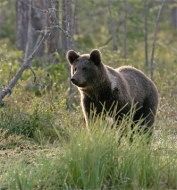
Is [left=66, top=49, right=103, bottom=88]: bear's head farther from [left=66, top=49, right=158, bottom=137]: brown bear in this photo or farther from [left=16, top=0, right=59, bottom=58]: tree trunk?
[left=16, top=0, right=59, bottom=58]: tree trunk

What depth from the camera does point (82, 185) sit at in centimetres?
601

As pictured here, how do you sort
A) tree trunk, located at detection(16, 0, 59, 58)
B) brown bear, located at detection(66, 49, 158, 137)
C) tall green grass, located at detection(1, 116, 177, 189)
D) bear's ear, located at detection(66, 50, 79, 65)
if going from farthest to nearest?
tree trunk, located at detection(16, 0, 59, 58) → bear's ear, located at detection(66, 50, 79, 65) → brown bear, located at detection(66, 49, 158, 137) → tall green grass, located at detection(1, 116, 177, 189)

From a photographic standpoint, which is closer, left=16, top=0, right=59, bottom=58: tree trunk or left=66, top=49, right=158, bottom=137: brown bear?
left=66, top=49, right=158, bottom=137: brown bear

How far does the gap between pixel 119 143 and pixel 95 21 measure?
22584 mm

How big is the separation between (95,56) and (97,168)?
104 inches

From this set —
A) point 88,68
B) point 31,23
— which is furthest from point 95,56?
point 31,23

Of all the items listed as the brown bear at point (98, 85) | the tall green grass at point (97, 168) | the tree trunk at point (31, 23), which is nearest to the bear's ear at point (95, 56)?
the brown bear at point (98, 85)

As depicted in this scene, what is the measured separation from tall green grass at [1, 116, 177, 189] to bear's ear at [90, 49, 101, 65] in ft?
6.80

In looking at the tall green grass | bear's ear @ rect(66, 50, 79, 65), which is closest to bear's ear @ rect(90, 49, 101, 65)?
bear's ear @ rect(66, 50, 79, 65)

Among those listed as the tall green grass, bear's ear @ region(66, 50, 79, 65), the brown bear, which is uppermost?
bear's ear @ region(66, 50, 79, 65)

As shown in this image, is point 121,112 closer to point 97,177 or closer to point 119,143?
point 119,143

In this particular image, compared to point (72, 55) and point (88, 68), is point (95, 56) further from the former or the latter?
point (72, 55)

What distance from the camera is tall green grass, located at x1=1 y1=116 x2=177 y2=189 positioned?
595 cm

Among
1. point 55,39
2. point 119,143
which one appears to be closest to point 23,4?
point 55,39
